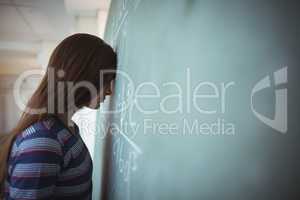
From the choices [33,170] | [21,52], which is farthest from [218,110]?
[21,52]

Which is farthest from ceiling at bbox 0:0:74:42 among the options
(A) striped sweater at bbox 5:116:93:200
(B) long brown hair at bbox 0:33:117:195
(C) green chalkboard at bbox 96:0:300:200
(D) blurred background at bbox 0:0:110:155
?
(C) green chalkboard at bbox 96:0:300:200

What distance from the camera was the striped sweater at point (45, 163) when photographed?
64 centimetres

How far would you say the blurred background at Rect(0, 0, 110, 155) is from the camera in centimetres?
275

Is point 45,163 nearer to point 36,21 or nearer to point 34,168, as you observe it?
point 34,168

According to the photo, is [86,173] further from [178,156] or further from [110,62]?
[178,156]

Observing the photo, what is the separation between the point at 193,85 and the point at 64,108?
527 mm

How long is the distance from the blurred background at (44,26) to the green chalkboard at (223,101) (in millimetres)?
1752

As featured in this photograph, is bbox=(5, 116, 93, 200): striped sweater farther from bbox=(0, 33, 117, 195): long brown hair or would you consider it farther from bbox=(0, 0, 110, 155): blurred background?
bbox=(0, 0, 110, 155): blurred background

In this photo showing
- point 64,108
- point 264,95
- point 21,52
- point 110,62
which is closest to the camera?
point 264,95

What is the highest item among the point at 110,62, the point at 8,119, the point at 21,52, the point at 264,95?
the point at 21,52

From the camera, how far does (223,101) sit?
299 mm

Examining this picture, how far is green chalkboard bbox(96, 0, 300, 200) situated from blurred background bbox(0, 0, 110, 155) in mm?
1752

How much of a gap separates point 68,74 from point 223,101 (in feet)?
1.93

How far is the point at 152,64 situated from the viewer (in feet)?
1.91
